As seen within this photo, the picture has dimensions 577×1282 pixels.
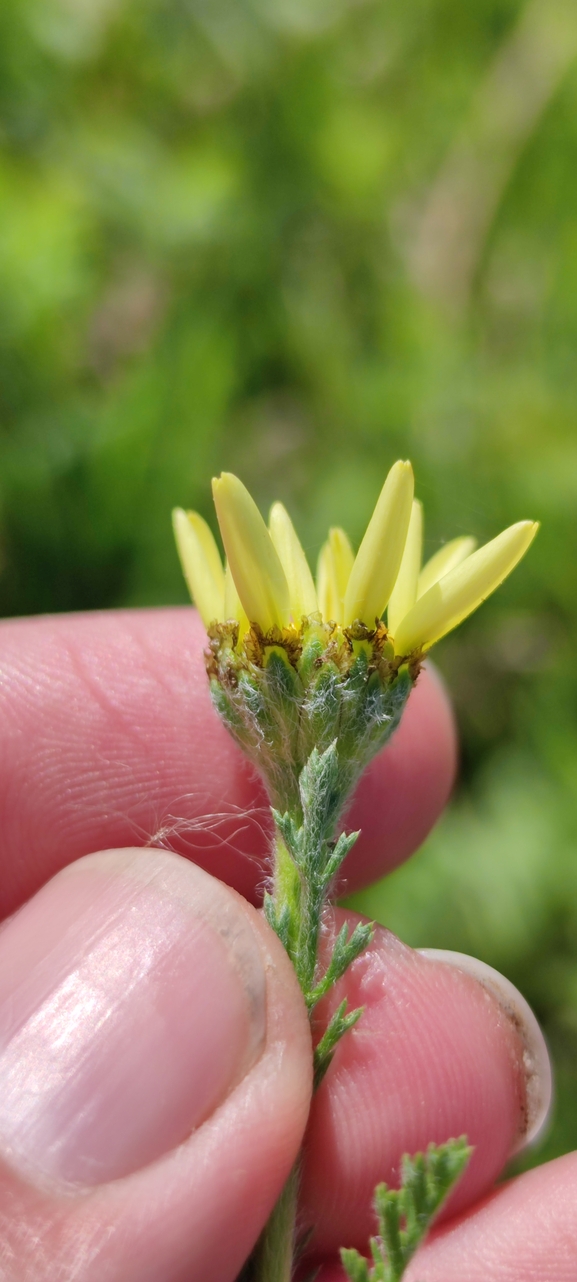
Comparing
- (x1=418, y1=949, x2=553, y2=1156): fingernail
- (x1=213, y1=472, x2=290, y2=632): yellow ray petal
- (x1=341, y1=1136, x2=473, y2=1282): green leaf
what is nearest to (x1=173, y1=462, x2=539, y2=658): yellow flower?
(x1=213, y1=472, x2=290, y2=632): yellow ray petal

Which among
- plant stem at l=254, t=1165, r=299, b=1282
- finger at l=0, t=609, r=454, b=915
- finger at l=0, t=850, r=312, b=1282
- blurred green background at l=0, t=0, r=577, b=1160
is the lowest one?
plant stem at l=254, t=1165, r=299, b=1282

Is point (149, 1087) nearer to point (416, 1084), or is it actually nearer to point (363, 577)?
point (416, 1084)

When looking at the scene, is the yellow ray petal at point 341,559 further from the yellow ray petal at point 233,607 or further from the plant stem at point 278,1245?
the plant stem at point 278,1245

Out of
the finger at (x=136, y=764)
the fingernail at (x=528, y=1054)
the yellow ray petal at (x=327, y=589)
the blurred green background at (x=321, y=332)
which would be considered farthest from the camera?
the blurred green background at (x=321, y=332)

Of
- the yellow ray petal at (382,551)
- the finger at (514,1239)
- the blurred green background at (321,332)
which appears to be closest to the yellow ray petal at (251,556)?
the yellow ray petal at (382,551)

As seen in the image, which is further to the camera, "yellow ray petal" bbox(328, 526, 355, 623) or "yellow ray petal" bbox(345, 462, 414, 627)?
"yellow ray petal" bbox(328, 526, 355, 623)

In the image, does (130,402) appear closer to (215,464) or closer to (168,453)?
(168,453)

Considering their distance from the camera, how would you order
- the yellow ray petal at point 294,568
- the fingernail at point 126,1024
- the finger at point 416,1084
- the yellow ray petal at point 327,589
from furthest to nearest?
the finger at point 416,1084 → the yellow ray petal at point 327,589 → the yellow ray petal at point 294,568 → the fingernail at point 126,1024

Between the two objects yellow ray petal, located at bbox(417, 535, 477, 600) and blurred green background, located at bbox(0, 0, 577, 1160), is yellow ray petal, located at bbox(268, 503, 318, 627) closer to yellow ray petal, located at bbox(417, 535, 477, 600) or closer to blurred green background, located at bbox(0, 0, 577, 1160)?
yellow ray petal, located at bbox(417, 535, 477, 600)
